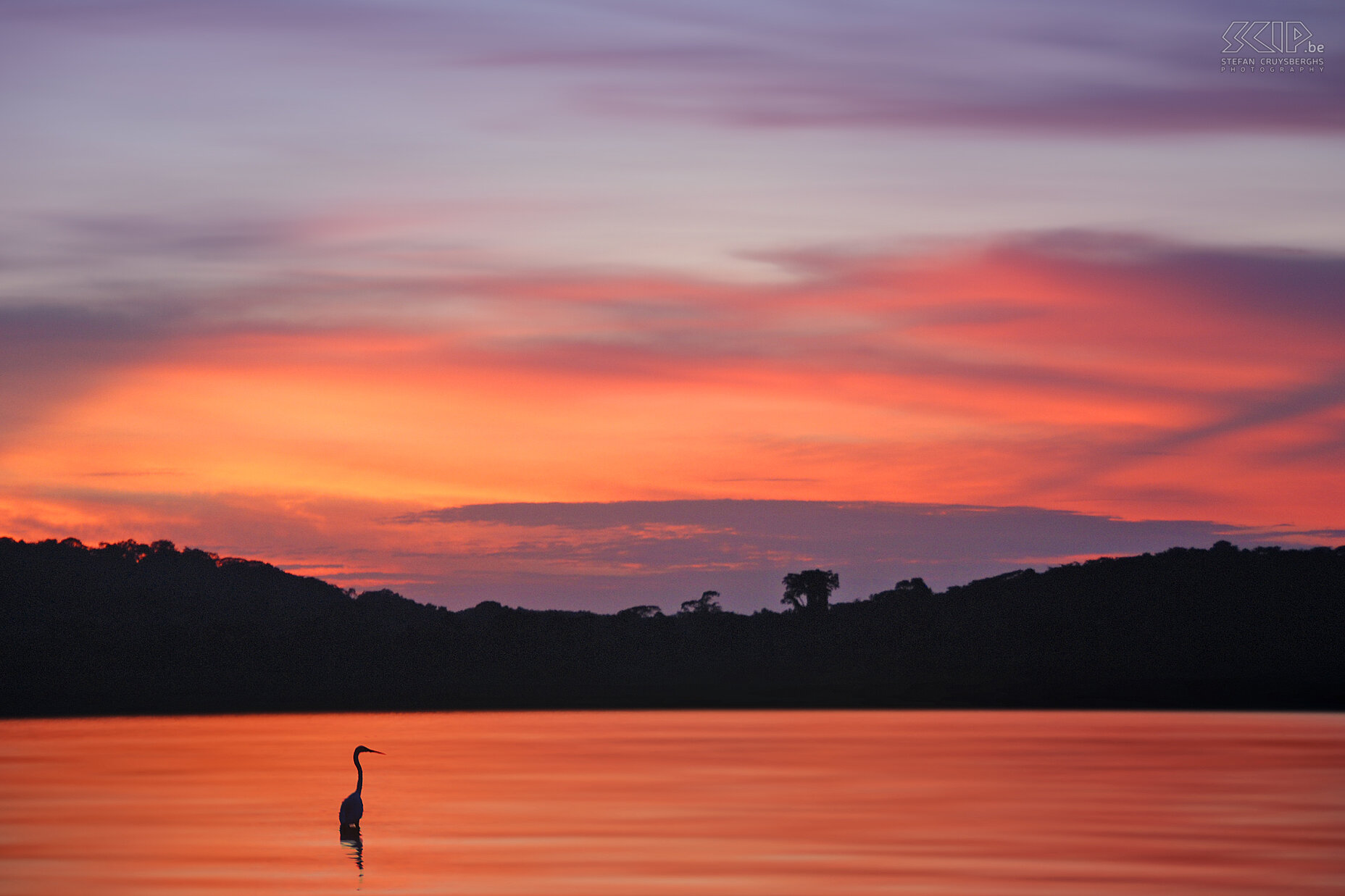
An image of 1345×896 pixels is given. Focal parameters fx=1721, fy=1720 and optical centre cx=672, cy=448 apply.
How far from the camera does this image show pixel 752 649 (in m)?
162

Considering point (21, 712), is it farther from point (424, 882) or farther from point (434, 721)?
point (424, 882)

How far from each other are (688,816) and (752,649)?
129m

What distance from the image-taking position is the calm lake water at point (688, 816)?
82.1 ft

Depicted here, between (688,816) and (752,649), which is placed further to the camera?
(752,649)

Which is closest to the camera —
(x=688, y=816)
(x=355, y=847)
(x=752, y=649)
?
(x=355, y=847)

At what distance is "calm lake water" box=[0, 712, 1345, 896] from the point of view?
2503 cm

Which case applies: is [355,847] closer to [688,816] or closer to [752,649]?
[688,816]

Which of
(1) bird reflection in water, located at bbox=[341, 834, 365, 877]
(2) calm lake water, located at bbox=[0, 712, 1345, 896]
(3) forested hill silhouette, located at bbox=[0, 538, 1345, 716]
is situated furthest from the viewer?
(3) forested hill silhouette, located at bbox=[0, 538, 1345, 716]

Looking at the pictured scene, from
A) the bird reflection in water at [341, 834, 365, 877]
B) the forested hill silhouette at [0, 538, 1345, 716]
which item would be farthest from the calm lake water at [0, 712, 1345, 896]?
the forested hill silhouette at [0, 538, 1345, 716]

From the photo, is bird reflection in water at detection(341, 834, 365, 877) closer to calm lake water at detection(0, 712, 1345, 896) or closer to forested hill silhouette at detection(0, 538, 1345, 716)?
calm lake water at detection(0, 712, 1345, 896)

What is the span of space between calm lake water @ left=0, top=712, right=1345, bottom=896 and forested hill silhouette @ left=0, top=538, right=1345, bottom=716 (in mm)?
66715

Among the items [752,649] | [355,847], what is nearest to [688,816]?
[355,847]

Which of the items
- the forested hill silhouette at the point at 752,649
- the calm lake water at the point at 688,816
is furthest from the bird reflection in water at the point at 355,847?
the forested hill silhouette at the point at 752,649

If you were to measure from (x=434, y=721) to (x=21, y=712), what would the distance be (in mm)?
36631
